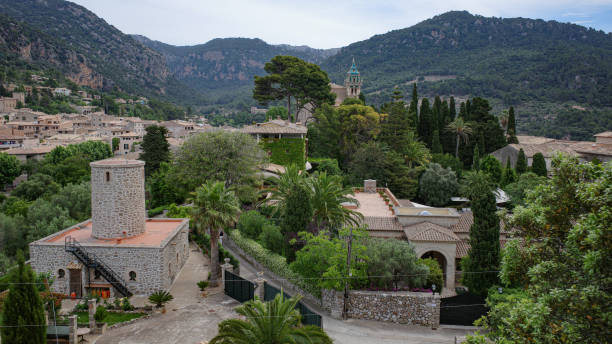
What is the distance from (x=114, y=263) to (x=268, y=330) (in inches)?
438

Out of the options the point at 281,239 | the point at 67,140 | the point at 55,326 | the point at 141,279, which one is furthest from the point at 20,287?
the point at 67,140

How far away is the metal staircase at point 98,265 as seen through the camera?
69.3 feet

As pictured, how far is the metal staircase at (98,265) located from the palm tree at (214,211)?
4419 mm

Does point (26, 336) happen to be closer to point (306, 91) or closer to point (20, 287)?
point (20, 287)

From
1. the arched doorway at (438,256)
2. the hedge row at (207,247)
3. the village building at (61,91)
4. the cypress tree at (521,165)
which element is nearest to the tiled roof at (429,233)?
the arched doorway at (438,256)

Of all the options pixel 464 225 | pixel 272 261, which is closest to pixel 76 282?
pixel 272 261

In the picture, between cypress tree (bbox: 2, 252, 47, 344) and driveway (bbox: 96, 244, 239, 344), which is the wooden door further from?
cypress tree (bbox: 2, 252, 47, 344)

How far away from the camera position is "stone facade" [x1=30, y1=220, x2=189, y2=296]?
69.7 ft

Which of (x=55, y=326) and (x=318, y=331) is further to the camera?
(x=55, y=326)

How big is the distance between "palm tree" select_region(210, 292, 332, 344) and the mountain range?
79382mm

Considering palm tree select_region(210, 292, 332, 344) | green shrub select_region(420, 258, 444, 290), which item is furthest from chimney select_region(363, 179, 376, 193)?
palm tree select_region(210, 292, 332, 344)

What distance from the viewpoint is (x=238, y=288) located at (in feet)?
70.7

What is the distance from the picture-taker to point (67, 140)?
238 ft

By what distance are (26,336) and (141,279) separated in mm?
6815
